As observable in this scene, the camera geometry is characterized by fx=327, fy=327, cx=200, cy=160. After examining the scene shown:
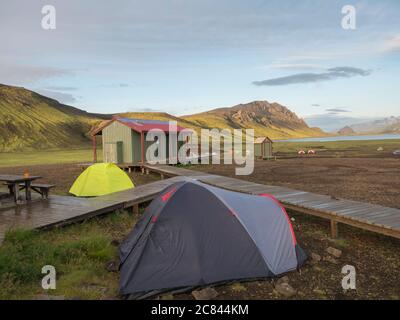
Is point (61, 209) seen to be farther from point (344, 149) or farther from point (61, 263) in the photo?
point (344, 149)

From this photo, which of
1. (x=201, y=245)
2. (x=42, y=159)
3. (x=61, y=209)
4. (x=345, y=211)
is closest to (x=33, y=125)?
(x=42, y=159)

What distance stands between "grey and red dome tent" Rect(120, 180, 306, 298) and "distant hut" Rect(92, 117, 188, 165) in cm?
1913

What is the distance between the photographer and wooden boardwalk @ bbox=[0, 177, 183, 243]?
8.39 metres

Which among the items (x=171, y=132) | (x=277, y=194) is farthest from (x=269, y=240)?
(x=171, y=132)

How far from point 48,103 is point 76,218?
559ft

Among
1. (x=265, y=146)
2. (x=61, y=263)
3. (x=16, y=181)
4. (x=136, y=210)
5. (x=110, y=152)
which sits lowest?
(x=61, y=263)

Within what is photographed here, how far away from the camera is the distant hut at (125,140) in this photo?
25.5 meters

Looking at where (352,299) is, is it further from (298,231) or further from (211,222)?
Answer: (298,231)

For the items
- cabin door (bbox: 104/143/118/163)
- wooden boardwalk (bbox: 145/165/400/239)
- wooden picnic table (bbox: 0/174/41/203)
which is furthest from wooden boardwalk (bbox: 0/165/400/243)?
cabin door (bbox: 104/143/118/163)

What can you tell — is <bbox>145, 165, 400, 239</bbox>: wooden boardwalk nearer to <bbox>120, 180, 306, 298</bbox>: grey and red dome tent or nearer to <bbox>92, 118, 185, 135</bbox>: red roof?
<bbox>120, 180, 306, 298</bbox>: grey and red dome tent

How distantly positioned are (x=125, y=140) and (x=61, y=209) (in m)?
16.6

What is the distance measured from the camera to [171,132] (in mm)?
27812

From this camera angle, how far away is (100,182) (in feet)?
46.5

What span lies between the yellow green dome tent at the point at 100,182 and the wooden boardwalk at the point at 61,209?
1.81 metres
